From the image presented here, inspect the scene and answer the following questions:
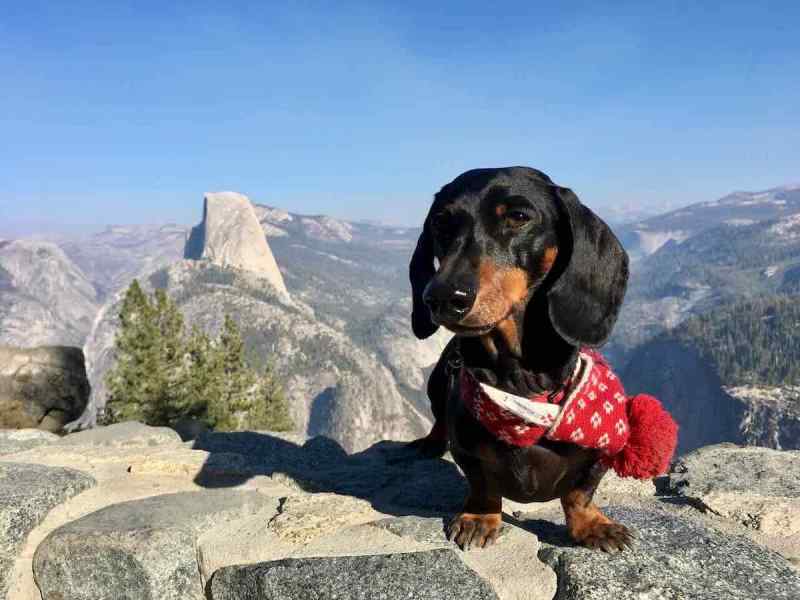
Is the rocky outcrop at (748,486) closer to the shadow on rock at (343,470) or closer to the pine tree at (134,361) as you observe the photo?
the shadow on rock at (343,470)

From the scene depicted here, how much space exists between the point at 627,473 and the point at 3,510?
13.6 ft

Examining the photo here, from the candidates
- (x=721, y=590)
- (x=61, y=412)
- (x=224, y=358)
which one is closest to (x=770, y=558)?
(x=721, y=590)

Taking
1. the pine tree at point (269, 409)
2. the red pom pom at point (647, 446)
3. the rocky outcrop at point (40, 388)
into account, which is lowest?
the pine tree at point (269, 409)

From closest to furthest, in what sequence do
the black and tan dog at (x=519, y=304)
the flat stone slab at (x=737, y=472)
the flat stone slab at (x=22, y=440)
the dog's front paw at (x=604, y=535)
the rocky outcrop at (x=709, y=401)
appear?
1. the black and tan dog at (x=519, y=304)
2. the dog's front paw at (x=604, y=535)
3. the flat stone slab at (x=737, y=472)
4. the flat stone slab at (x=22, y=440)
5. the rocky outcrop at (x=709, y=401)

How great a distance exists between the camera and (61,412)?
33.5ft

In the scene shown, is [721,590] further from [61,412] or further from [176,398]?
[176,398]

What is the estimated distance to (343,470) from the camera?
5.69 meters

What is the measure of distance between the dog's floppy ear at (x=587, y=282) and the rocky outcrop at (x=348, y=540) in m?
1.31

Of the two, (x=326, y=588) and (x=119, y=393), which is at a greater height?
(x=326, y=588)

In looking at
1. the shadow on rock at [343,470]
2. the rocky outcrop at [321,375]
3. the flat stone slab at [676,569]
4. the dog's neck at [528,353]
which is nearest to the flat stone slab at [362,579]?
the flat stone slab at [676,569]

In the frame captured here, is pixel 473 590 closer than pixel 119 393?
Yes

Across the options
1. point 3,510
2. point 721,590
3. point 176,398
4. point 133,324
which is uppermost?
point 721,590

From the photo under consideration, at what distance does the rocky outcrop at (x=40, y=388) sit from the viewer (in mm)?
9633

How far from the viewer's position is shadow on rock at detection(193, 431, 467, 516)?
180 inches
